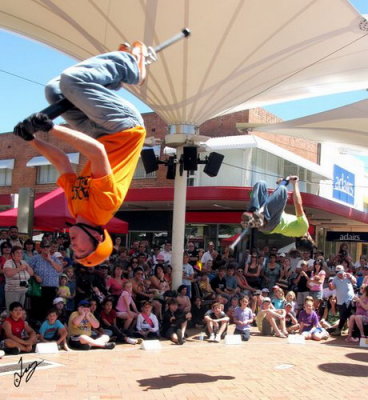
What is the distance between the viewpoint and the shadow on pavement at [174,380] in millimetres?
7797

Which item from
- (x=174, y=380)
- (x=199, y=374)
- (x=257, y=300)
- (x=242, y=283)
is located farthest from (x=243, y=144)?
(x=174, y=380)

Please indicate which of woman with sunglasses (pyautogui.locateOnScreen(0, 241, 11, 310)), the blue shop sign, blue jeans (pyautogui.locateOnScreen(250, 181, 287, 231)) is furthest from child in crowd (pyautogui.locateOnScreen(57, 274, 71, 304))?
the blue shop sign

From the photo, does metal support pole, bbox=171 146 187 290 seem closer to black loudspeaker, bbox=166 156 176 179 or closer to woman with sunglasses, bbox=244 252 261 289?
black loudspeaker, bbox=166 156 176 179

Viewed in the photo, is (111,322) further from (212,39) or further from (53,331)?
(212,39)

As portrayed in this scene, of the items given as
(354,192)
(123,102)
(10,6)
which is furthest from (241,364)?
(354,192)

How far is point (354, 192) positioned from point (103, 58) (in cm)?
3043

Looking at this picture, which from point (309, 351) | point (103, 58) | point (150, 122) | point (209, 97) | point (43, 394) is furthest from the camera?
point (150, 122)

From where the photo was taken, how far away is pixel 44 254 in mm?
10469

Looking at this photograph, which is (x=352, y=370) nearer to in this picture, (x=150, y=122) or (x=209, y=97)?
(x=209, y=97)

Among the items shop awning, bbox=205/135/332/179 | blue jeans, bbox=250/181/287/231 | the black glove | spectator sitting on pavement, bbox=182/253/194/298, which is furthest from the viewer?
shop awning, bbox=205/135/332/179

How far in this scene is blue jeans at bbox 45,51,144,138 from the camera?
359 cm

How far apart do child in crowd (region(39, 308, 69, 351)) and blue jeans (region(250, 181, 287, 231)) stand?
4568mm

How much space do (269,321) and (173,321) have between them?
2555 millimetres

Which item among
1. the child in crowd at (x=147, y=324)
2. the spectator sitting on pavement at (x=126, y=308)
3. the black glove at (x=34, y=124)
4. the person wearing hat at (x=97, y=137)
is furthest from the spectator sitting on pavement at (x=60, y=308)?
the black glove at (x=34, y=124)
